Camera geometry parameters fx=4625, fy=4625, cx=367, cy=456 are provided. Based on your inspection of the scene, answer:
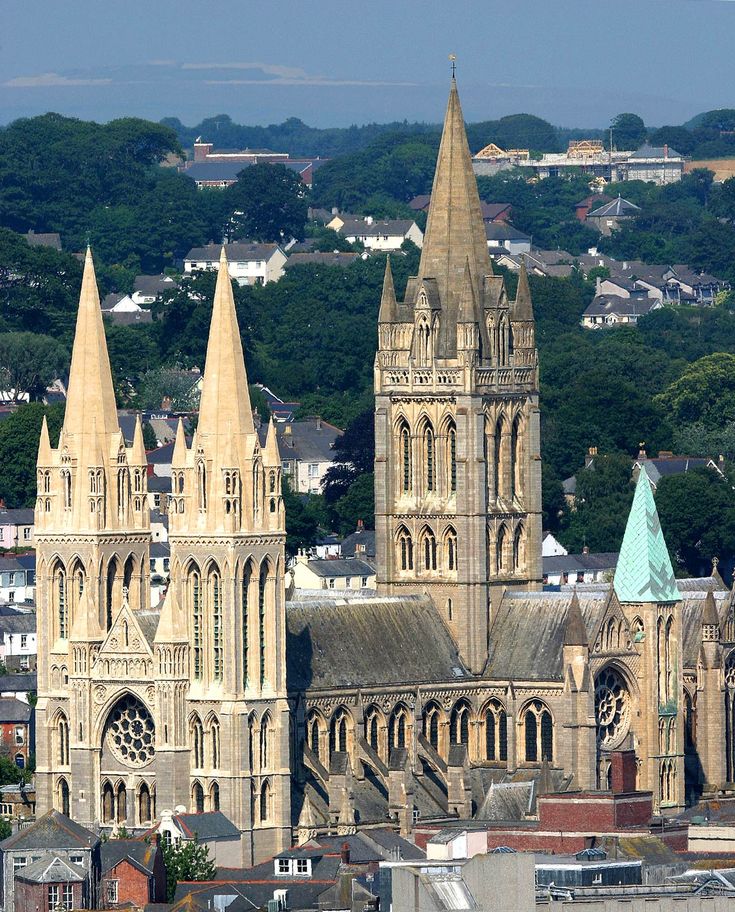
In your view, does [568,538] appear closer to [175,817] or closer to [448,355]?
[448,355]

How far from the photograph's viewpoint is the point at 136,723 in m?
116

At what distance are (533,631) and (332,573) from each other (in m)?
46.4

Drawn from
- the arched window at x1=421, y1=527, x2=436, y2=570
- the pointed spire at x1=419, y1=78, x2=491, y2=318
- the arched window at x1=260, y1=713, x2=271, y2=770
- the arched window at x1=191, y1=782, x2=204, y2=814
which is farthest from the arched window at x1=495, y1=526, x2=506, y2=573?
the arched window at x1=191, y1=782, x2=204, y2=814

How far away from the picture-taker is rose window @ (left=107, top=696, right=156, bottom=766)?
116m

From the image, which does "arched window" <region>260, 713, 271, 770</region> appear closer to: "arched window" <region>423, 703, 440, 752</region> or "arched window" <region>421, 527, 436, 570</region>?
"arched window" <region>423, 703, 440, 752</region>

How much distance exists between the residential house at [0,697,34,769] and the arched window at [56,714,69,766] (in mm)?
22232

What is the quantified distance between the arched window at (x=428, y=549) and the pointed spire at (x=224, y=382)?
10.0m

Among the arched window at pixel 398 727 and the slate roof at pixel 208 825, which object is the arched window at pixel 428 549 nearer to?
the arched window at pixel 398 727

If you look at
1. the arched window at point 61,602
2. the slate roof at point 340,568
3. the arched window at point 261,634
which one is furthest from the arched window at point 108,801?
the slate roof at point 340,568

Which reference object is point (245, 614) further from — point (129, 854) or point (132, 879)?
point (132, 879)

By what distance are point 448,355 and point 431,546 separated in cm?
520

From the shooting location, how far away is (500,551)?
125000mm

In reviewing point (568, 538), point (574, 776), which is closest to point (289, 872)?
point (574, 776)

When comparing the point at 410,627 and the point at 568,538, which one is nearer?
the point at 410,627
